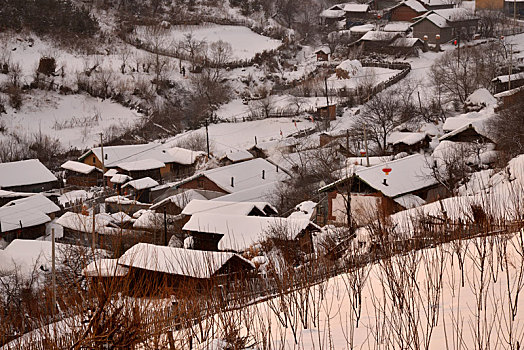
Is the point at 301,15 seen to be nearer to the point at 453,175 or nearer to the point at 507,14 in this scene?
the point at 507,14

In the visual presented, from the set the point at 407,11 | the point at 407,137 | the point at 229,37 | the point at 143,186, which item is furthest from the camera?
the point at 229,37

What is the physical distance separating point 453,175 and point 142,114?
21432 mm

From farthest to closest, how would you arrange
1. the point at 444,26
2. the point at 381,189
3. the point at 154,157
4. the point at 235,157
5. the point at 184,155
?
the point at 444,26 < the point at 184,155 < the point at 154,157 < the point at 235,157 < the point at 381,189

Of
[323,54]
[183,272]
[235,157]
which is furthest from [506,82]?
[183,272]

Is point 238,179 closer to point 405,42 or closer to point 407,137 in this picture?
point 407,137

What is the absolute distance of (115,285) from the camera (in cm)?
332

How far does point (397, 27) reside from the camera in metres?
42.0

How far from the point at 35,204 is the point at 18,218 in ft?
4.62

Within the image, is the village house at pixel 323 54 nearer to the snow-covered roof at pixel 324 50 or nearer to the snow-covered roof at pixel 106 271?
the snow-covered roof at pixel 324 50

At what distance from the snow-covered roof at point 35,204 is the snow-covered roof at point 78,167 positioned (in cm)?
420

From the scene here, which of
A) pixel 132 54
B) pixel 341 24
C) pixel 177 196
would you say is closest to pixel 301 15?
pixel 341 24

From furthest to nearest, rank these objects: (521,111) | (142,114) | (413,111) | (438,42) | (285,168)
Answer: (438,42) < (142,114) < (413,111) < (285,168) < (521,111)

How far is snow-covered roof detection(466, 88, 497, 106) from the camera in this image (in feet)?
89.0

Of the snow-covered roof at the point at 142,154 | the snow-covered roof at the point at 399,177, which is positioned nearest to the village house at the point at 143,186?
the snow-covered roof at the point at 142,154
